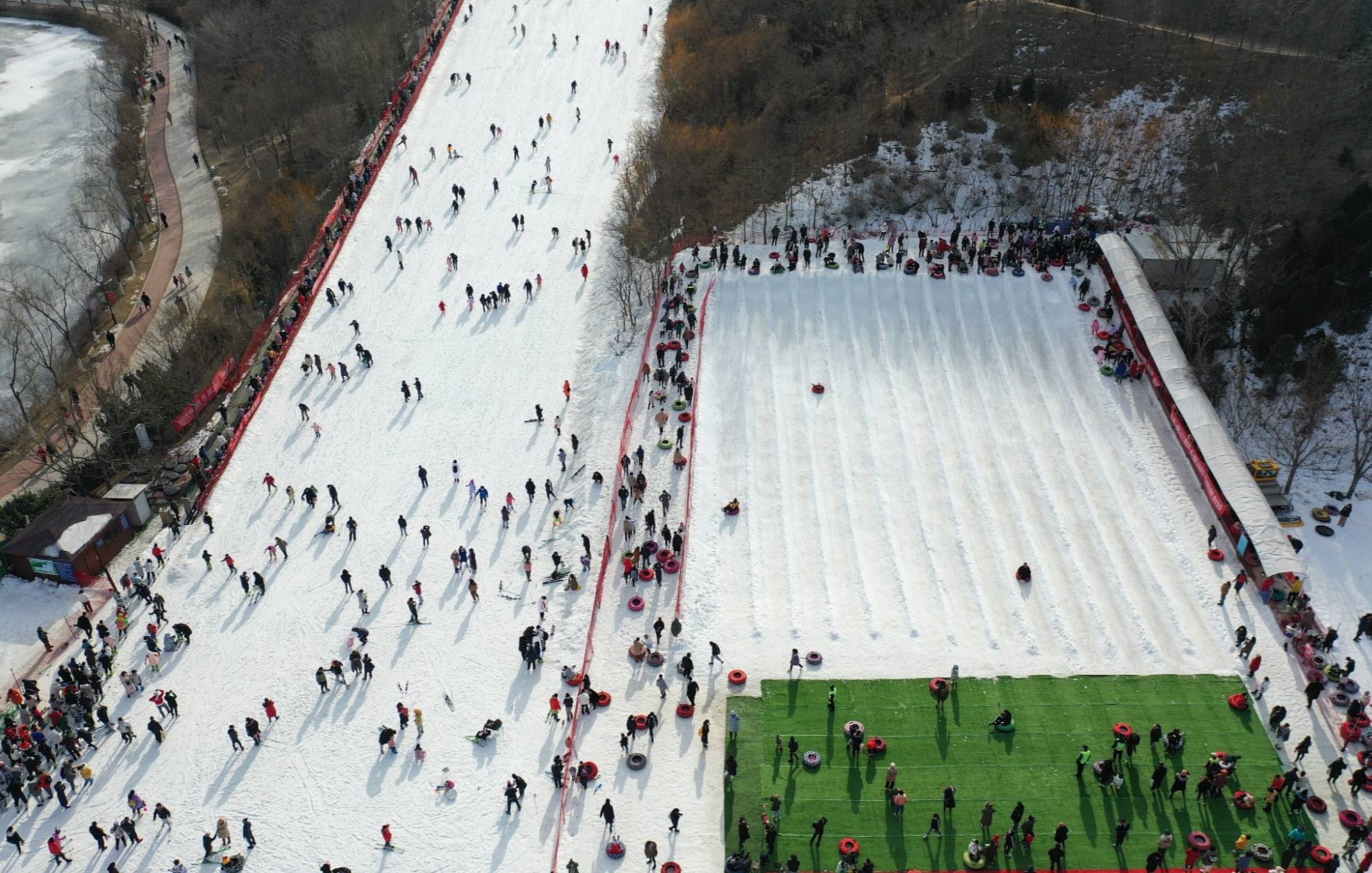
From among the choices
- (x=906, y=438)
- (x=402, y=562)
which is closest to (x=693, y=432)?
(x=906, y=438)

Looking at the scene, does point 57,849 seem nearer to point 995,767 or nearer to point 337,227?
point 995,767

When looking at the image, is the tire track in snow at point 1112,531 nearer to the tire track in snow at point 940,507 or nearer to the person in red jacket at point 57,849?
the tire track in snow at point 940,507

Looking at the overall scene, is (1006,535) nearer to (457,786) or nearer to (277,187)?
(457,786)

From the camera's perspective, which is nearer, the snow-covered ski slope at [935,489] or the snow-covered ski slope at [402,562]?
the snow-covered ski slope at [402,562]

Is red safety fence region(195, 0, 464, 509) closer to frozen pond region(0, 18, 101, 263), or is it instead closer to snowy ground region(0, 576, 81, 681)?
snowy ground region(0, 576, 81, 681)

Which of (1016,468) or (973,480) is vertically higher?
A: (1016,468)

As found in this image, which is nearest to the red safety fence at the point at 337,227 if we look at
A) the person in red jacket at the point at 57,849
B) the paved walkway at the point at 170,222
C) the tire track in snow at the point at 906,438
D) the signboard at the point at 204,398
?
the signboard at the point at 204,398
